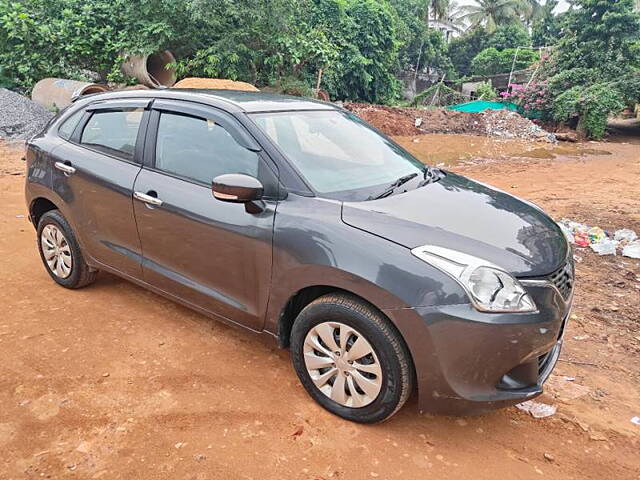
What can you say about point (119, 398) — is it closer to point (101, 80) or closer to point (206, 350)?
point (206, 350)

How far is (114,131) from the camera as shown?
3.55 m

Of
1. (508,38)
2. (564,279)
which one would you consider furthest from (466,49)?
(564,279)

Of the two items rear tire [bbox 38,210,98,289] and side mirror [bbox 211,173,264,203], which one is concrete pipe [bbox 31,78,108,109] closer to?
rear tire [bbox 38,210,98,289]

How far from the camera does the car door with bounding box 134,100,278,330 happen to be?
2.76 metres

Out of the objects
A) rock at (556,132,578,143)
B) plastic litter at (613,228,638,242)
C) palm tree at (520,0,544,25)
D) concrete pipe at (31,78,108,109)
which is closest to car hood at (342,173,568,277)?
plastic litter at (613,228,638,242)

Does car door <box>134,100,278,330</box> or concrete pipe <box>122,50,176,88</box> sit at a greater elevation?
concrete pipe <box>122,50,176,88</box>

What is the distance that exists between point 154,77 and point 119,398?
48.6 feet

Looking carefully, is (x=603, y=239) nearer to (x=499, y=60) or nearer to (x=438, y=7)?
(x=499, y=60)

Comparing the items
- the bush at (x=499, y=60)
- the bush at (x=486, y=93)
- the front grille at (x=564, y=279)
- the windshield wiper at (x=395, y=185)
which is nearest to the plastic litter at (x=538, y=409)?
the front grille at (x=564, y=279)

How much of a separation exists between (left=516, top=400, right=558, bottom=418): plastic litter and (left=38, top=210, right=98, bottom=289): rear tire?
331 cm

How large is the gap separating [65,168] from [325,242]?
2.36 m

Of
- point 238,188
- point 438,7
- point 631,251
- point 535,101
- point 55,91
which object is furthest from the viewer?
point 438,7

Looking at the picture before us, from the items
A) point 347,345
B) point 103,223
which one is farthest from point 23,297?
point 347,345

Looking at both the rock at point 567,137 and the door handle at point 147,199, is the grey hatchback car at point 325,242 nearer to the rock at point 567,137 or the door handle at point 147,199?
the door handle at point 147,199
